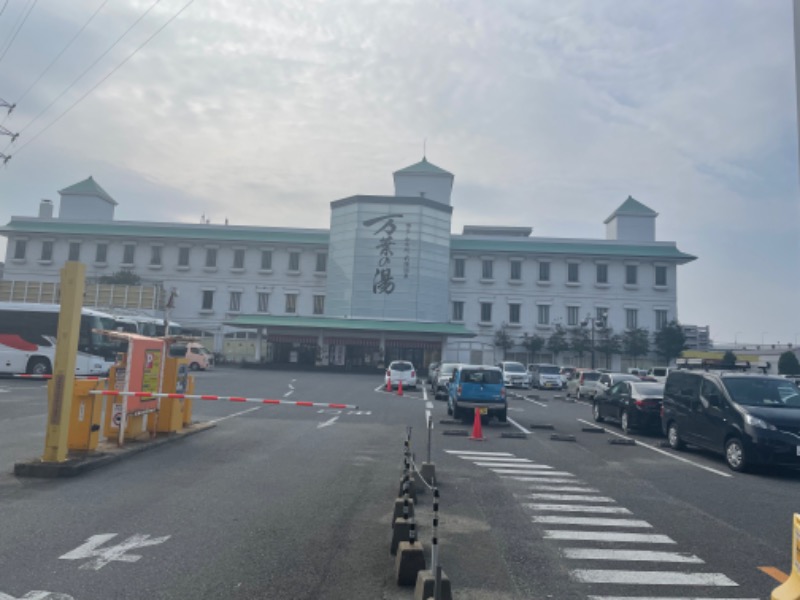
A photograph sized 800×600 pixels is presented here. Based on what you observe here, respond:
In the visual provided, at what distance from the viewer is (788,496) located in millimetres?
9172

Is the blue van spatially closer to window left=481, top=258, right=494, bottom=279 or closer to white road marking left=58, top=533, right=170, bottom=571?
white road marking left=58, top=533, right=170, bottom=571

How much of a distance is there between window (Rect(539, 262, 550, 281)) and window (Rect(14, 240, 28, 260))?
5423 cm

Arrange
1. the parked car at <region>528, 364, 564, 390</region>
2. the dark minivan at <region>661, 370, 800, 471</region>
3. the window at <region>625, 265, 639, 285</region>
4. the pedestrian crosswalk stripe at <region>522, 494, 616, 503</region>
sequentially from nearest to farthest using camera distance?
the pedestrian crosswalk stripe at <region>522, 494, 616, 503</region>
the dark minivan at <region>661, 370, 800, 471</region>
the parked car at <region>528, 364, 564, 390</region>
the window at <region>625, 265, 639, 285</region>

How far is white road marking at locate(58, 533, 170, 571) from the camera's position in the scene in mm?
5461

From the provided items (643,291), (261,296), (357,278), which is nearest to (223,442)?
(357,278)

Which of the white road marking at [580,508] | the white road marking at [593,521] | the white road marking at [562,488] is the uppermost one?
the white road marking at [562,488]

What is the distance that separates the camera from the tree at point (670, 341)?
55091 millimetres

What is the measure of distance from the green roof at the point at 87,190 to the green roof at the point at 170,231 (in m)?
7.86

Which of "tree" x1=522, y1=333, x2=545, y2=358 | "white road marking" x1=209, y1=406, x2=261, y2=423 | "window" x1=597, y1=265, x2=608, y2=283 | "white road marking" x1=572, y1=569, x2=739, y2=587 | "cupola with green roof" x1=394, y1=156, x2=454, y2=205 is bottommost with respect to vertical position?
"white road marking" x1=572, y1=569, x2=739, y2=587

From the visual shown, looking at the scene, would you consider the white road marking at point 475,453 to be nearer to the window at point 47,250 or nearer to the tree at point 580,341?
the tree at point 580,341

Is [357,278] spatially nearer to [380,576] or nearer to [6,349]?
[6,349]

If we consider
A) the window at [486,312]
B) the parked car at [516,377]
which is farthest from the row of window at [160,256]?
the parked car at [516,377]

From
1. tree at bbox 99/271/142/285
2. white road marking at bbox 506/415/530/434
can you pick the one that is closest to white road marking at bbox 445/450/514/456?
white road marking at bbox 506/415/530/434

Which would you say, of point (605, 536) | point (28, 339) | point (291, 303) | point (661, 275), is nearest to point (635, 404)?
point (605, 536)
